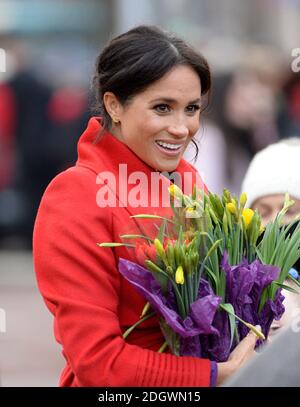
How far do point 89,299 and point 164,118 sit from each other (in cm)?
52

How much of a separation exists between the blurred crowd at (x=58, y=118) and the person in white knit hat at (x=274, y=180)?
4105mm

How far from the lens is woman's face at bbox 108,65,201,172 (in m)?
3.22

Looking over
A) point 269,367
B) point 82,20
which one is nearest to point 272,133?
point 82,20

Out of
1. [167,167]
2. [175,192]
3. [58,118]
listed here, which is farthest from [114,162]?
[58,118]

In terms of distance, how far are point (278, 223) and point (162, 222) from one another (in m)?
0.32

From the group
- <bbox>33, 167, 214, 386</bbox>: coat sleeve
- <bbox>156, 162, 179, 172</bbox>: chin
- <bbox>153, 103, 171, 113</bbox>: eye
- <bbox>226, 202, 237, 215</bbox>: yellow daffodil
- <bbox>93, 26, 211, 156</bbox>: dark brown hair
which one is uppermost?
<bbox>93, 26, 211, 156</bbox>: dark brown hair

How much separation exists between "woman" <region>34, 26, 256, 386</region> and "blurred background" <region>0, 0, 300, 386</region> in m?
4.64

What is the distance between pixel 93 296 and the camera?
307 cm

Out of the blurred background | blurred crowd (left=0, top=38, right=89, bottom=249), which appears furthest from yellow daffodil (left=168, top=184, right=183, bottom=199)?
blurred crowd (left=0, top=38, right=89, bottom=249)

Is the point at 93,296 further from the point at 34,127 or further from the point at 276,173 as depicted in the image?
the point at 34,127

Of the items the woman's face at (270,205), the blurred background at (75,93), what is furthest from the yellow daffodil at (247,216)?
the blurred background at (75,93)

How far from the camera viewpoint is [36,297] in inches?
402

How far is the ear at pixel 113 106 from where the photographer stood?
3.28 metres

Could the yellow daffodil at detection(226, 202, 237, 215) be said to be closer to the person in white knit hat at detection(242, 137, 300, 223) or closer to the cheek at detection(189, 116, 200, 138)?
the cheek at detection(189, 116, 200, 138)
